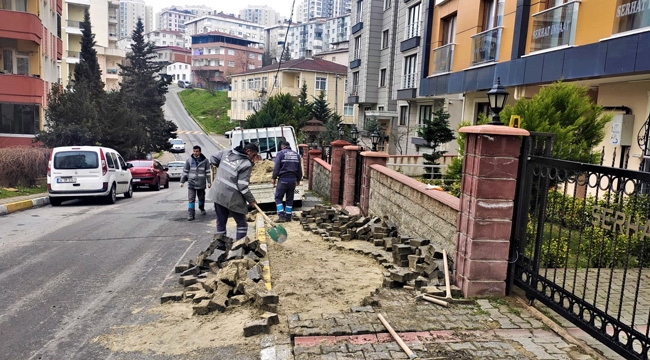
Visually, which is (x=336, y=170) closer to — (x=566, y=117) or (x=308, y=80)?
(x=566, y=117)

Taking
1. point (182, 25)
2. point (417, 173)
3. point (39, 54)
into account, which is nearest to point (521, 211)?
point (417, 173)

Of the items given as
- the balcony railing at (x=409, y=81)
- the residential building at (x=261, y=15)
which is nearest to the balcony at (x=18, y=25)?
the balcony railing at (x=409, y=81)

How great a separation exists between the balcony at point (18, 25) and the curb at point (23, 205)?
13.6 meters

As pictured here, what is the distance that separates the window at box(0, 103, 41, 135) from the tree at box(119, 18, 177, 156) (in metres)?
14.9

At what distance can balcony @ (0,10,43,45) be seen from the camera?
77.7 ft

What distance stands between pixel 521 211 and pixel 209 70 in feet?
341

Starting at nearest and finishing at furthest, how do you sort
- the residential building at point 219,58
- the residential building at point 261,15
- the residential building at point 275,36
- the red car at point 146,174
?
the red car at point 146,174, the residential building at point 219,58, the residential building at point 275,36, the residential building at point 261,15

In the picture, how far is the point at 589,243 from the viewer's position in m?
3.95

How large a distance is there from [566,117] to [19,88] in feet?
87.5

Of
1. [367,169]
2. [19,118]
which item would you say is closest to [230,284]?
[367,169]

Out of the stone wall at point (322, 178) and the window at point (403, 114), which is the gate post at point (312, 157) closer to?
the stone wall at point (322, 178)

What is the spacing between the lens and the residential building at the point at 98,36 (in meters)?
47.9

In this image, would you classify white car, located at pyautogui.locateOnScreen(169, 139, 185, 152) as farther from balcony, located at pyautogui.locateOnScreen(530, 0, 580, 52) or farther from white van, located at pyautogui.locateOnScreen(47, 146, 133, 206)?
balcony, located at pyautogui.locateOnScreen(530, 0, 580, 52)

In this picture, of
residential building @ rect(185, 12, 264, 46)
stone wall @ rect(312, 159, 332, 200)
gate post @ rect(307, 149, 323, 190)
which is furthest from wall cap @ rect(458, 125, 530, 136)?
residential building @ rect(185, 12, 264, 46)
